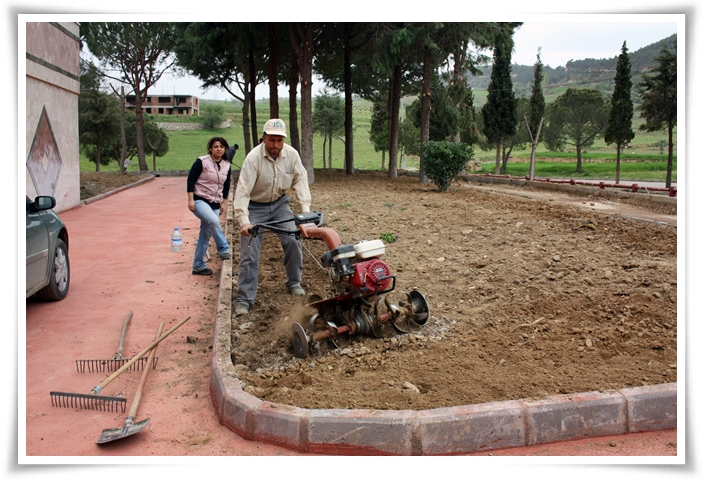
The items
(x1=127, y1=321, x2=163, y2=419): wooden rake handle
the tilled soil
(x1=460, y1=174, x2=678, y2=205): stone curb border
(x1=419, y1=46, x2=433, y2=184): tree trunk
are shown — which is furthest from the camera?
(x1=419, y1=46, x2=433, y2=184): tree trunk

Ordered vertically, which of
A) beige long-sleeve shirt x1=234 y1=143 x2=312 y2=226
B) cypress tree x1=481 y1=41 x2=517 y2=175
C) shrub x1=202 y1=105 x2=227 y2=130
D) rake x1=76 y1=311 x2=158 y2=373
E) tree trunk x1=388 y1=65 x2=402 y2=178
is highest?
shrub x1=202 y1=105 x2=227 y2=130

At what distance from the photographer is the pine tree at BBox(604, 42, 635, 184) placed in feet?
97.1

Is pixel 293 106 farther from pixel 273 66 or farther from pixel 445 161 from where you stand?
pixel 445 161

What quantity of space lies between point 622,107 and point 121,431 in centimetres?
3229

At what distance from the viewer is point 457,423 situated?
130 inches

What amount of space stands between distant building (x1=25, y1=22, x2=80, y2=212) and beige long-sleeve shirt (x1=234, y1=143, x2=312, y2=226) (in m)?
8.37

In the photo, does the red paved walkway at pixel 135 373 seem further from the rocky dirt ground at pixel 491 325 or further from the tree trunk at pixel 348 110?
the tree trunk at pixel 348 110

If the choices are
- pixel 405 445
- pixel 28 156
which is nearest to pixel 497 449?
pixel 405 445

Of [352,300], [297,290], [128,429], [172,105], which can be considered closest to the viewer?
[128,429]

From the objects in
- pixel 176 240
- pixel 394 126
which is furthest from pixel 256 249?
pixel 394 126

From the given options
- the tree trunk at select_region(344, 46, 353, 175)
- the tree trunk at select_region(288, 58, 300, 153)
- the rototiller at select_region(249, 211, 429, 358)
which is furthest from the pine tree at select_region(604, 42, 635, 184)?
the rototiller at select_region(249, 211, 429, 358)

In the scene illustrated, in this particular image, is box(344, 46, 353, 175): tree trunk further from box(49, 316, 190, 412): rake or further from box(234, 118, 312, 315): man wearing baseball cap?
box(49, 316, 190, 412): rake

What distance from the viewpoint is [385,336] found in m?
5.12
